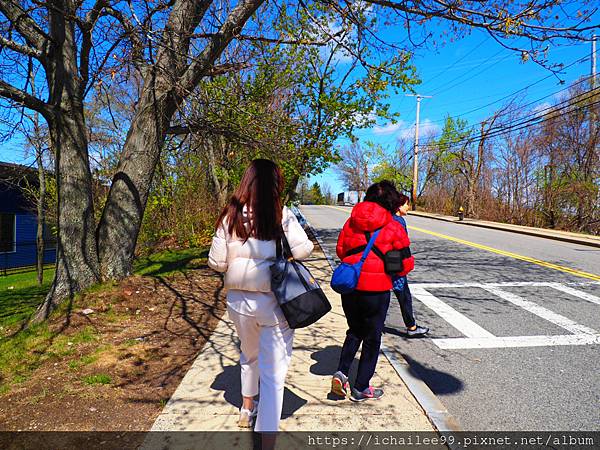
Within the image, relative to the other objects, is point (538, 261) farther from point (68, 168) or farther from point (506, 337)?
point (68, 168)

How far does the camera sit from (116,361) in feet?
13.3

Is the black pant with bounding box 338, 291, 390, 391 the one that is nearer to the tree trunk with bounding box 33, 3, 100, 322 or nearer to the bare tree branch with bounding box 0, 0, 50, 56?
the tree trunk with bounding box 33, 3, 100, 322

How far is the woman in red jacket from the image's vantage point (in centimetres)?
320

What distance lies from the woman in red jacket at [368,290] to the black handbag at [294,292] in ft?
2.50

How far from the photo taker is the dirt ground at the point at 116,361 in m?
3.07

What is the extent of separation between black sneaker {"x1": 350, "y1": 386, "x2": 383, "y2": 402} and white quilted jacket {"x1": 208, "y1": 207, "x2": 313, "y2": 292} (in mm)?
1484

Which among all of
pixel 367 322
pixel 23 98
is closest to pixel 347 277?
pixel 367 322

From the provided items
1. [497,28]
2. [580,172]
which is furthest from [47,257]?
[580,172]

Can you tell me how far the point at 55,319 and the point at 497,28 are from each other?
22.1 ft

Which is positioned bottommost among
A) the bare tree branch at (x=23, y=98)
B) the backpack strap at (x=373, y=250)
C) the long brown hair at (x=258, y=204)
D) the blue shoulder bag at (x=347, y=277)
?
the blue shoulder bag at (x=347, y=277)

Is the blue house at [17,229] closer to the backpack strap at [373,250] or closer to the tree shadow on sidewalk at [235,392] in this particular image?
the tree shadow on sidewalk at [235,392]

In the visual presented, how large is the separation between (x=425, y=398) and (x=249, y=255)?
2102 millimetres

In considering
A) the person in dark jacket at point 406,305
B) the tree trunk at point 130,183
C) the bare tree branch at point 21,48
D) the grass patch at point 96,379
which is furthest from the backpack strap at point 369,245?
the bare tree branch at point 21,48

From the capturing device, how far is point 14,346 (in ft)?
14.6
